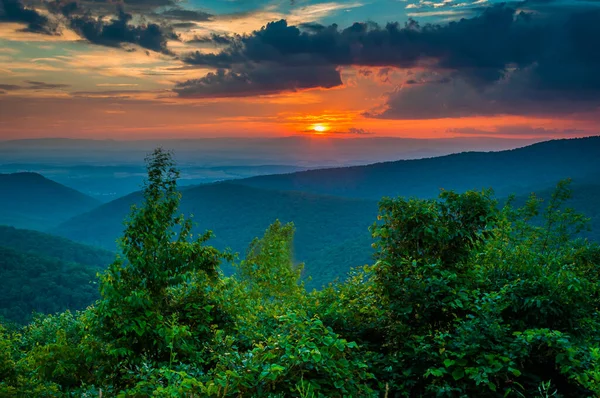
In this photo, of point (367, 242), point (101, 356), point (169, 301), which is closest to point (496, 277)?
point (169, 301)

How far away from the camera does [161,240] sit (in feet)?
41.9

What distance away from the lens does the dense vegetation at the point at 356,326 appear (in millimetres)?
7473

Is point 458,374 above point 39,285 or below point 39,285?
above

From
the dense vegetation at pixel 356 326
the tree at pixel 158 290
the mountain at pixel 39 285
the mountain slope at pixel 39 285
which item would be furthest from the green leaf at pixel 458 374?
the mountain at pixel 39 285

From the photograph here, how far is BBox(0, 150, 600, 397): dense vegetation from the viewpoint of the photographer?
747 centimetres

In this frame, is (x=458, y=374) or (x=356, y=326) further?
(x=356, y=326)

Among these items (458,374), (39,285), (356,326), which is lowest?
(39,285)

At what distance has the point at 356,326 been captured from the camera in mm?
11273

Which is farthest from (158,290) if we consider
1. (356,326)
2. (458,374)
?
(458,374)

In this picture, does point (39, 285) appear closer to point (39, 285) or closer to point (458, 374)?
point (39, 285)

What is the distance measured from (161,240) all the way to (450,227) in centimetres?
759

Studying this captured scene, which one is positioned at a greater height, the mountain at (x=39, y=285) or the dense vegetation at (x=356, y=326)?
the dense vegetation at (x=356, y=326)

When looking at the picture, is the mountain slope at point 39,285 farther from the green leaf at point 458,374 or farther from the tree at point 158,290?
the green leaf at point 458,374

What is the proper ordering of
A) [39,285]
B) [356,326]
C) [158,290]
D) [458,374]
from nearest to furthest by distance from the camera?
1. [458,374]
2. [356,326]
3. [158,290]
4. [39,285]
